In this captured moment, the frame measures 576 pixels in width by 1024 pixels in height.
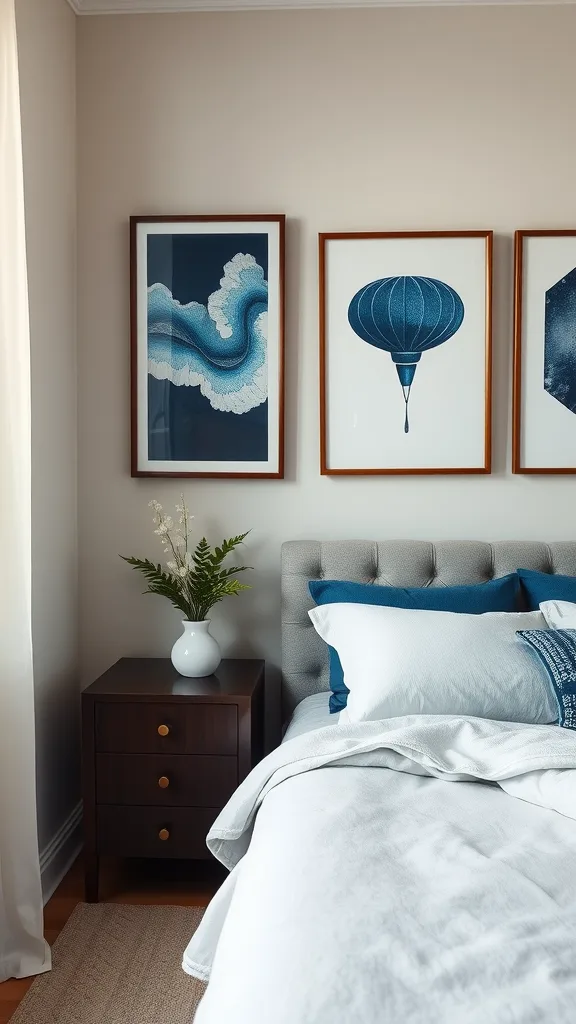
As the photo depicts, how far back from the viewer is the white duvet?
1033 millimetres

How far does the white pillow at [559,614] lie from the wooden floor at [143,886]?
4.30 ft

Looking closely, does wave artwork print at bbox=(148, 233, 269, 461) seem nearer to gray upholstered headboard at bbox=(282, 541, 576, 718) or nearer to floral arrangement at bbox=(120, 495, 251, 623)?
floral arrangement at bbox=(120, 495, 251, 623)

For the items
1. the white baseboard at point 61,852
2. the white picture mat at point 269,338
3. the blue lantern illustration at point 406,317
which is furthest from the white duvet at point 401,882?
the blue lantern illustration at point 406,317

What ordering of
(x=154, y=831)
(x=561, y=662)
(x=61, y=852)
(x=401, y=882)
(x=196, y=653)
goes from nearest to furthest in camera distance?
(x=401, y=882) < (x=561, y=662) < (x=154, y=831) < (x=196, y=653) < (x=61, y=852)

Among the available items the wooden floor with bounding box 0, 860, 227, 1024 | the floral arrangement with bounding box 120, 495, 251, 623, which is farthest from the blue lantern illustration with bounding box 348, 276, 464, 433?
the wooden floor with bounding box 0, 860, 227, 1024

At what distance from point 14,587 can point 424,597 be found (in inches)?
46.8

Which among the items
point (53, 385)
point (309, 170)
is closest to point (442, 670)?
point (53, 385)

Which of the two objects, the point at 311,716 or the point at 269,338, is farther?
the point at 269,338

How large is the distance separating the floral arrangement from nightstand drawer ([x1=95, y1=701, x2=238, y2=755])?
32 centimetres

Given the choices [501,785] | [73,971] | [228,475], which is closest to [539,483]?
[228,475]

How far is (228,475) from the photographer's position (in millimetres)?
2879

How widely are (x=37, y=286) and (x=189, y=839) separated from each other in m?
1.73

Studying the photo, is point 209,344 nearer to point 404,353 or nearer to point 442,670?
point 404,353

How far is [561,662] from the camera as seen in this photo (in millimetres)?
2088
